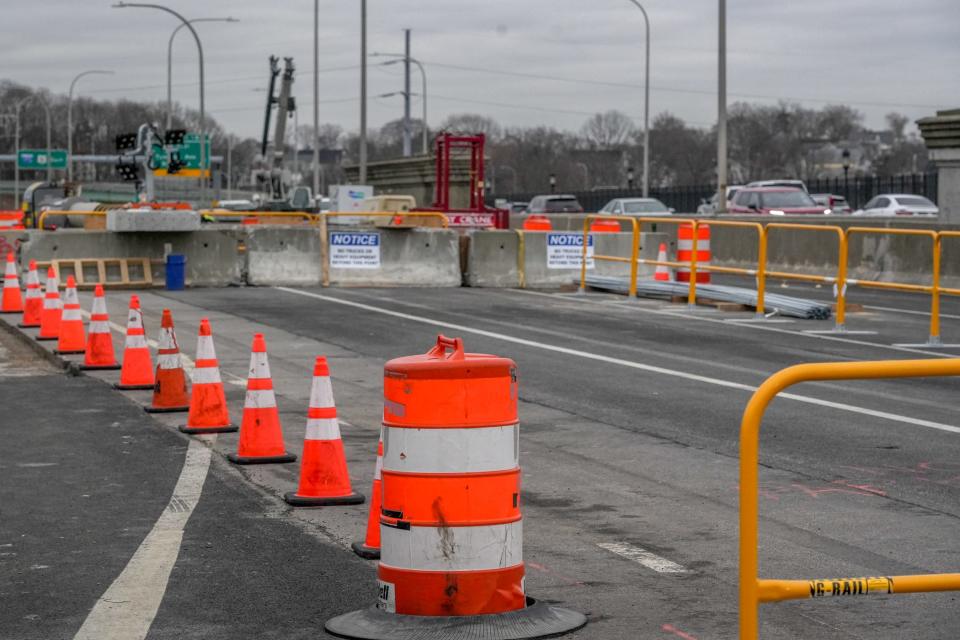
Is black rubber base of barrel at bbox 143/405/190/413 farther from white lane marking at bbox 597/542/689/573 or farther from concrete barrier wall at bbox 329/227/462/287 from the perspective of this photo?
concrete barrier wall at bbox 329/227/462/287

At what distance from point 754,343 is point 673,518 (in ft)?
32.9

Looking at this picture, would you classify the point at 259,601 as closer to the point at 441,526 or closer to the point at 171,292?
the point at 441,526

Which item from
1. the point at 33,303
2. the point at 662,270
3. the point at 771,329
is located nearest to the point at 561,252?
the point at 662,270

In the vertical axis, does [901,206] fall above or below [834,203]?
below

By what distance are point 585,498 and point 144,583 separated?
117 inches

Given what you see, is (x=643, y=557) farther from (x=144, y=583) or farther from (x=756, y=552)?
(x=756, y=552)

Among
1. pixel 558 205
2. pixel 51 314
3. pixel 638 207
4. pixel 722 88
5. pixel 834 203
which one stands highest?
pixel 722 88

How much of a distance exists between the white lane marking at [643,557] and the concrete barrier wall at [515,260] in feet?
66.8

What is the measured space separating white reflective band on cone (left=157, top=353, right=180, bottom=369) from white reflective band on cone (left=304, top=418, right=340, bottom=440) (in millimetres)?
3954

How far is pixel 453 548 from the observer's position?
5777mm

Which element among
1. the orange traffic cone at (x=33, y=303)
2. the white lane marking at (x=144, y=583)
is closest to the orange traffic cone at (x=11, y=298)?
the orange traffic cone at (x=33, y=303)

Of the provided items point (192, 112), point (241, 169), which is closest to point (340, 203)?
point (192, 112)

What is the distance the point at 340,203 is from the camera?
168 ft

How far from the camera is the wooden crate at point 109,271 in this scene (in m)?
26.7
